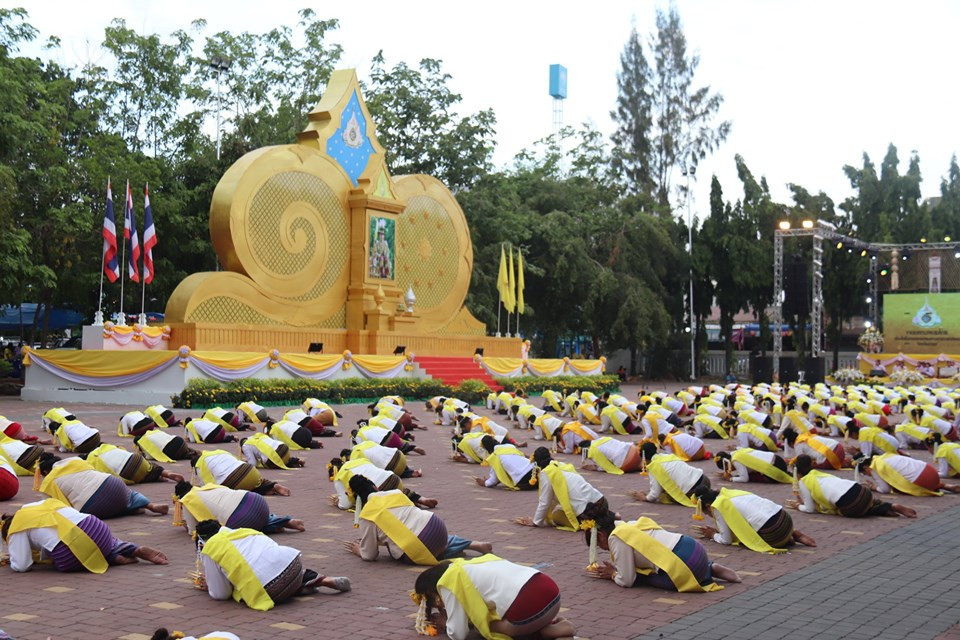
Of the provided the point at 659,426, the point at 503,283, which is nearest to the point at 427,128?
the point at 503,283

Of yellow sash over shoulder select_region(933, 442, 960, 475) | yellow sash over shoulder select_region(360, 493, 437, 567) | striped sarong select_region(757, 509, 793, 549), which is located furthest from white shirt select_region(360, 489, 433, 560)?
yellow sash over shoulder select_region(933, 442, 960, 475)

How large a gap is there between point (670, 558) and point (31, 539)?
4238 mm

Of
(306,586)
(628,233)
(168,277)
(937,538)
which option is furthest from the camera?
(628,233)

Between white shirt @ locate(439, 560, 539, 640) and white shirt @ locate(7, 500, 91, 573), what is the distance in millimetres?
2867

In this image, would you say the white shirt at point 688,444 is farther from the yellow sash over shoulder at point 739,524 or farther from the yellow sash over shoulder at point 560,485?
the yellow sash over shoulder at point 739,524

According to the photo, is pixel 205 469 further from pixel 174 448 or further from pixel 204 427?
pixel 204 427

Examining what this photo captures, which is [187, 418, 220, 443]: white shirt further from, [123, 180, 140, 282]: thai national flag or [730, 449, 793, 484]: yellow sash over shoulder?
[123, 180, 140, 282]: thai national flag

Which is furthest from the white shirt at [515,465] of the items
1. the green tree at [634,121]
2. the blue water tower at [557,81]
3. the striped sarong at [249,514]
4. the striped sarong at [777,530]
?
the blue water tower at [557,81]

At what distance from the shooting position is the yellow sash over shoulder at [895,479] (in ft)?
36.3

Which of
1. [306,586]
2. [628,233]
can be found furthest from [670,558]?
[628,233]

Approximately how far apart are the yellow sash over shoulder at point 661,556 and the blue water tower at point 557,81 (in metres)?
55.5

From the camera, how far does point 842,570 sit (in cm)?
736

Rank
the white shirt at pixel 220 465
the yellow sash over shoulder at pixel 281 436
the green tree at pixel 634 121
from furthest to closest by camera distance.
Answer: the green tree at pixel 634 121 → the yellow sash over shoulder at pixel 281 436 → the white shirt at pixel 220 465

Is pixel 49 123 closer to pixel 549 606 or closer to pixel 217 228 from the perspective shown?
pixel 217 228
